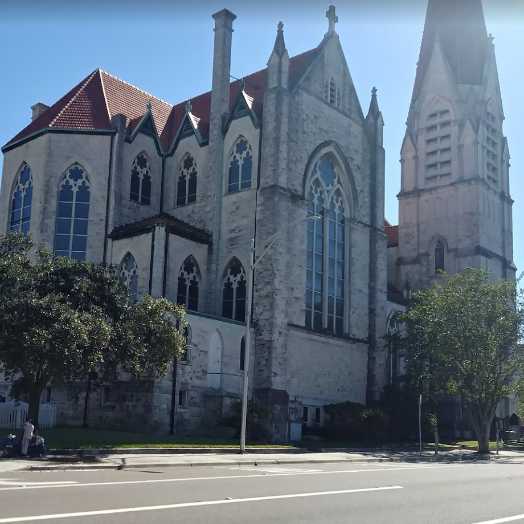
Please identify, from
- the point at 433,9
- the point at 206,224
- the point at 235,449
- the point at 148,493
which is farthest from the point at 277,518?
the point at 433,9

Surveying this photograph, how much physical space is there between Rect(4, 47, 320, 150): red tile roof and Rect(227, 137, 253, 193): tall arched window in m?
1.96

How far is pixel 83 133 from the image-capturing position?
1705 inches

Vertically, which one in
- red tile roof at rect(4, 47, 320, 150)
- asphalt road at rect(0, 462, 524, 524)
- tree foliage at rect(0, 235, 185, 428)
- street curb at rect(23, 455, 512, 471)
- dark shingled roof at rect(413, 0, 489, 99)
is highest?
dark shingled roof at rect(413, 0, 489, 99)

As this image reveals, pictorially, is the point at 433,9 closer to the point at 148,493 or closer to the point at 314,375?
the point at 314,375

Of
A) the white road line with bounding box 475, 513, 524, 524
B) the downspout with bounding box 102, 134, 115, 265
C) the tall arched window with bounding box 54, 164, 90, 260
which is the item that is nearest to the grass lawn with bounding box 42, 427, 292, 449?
the downspout with bounding box 102, 134, 115, 265

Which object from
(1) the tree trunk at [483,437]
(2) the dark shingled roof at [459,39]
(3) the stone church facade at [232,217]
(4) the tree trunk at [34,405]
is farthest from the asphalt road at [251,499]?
(2) the dark shingled roof at [459,39]

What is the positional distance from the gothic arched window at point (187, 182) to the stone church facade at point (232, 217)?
3.4 inches

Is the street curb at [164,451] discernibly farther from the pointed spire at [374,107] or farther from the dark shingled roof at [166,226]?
the pointed spire at [374,107]

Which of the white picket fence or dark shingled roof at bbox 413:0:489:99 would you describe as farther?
dark shingled roof at bbox 413:0:489:99

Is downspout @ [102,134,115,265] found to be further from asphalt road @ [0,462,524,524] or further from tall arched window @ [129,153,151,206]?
asphalt road @ [0,462,524,524]

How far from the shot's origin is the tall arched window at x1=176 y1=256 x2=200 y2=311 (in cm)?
4031

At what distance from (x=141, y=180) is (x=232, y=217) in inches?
256

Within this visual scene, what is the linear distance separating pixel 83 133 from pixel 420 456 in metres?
24.7

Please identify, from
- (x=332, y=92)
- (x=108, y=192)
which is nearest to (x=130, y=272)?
(x=108, y=192)
